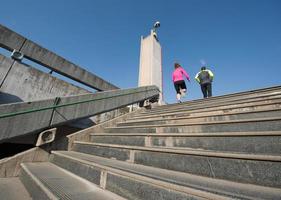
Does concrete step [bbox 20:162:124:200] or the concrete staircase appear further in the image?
concrete step [bbox 20:162:124:200]

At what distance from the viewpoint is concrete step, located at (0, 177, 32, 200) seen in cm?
170

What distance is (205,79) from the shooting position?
20.7ft

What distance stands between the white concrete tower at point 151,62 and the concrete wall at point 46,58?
129 inches

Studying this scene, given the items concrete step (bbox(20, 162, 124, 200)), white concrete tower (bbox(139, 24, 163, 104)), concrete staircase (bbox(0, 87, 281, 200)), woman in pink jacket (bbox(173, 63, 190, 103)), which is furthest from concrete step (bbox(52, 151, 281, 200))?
white concrete tower (bbox(139, 24, 163, 104))

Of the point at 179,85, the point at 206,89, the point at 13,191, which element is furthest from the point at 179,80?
the point at 13,191

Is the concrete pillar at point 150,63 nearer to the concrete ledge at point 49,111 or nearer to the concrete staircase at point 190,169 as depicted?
the concrete ledge at point 49,111

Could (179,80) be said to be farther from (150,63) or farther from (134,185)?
(134,185)

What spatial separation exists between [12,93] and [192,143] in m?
4.79

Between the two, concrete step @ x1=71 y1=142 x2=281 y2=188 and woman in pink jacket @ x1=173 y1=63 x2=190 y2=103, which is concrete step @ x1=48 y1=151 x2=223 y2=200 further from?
woman in pink jacket @ x1=173 y1=63 x2=190 y2=103

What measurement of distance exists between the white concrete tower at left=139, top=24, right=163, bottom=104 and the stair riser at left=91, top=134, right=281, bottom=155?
6422mm

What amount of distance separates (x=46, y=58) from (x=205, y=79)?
6074 mm

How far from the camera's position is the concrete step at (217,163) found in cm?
112

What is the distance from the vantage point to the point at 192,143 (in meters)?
1.96

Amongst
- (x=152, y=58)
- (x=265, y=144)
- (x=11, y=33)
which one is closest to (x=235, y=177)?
(x=265, y=144)
